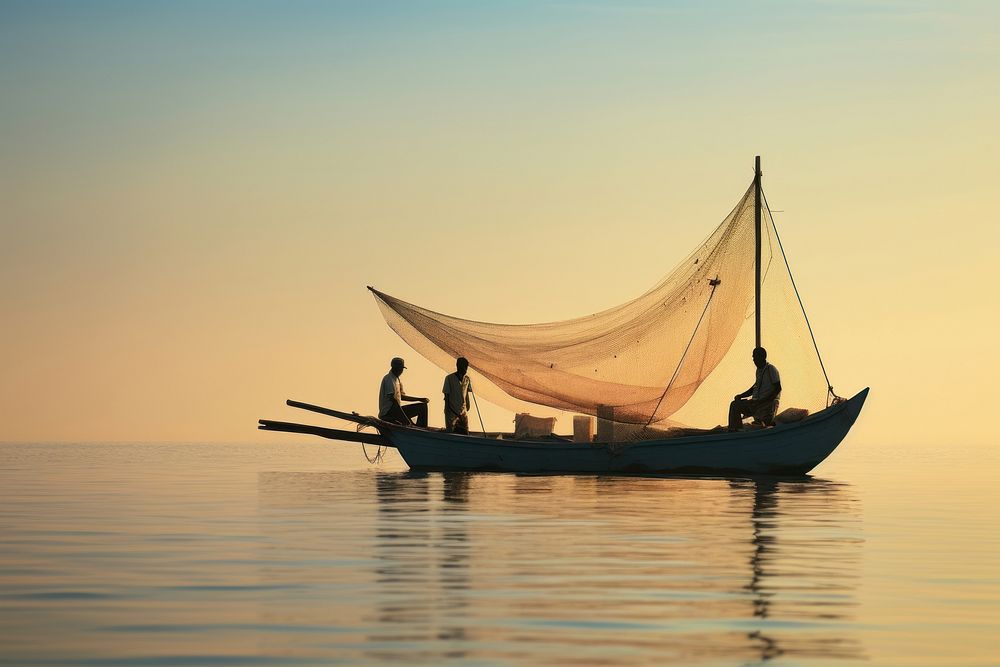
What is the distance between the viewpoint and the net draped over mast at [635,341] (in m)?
31.6

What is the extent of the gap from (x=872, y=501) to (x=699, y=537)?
34.6 ft

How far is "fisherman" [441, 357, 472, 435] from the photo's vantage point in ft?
104

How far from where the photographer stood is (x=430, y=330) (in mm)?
32344

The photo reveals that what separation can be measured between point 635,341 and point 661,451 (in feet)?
8.95

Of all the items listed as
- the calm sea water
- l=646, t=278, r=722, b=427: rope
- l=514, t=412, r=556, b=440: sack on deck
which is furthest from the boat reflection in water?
l=514, t=412, r=556, b=440: sack on deck

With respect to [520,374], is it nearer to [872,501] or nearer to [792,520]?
[872,501]

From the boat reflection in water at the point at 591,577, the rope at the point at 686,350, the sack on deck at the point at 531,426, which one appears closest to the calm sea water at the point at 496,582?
the boat reflection in water at the point at 591,577

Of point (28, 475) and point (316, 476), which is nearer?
point (316, 476)

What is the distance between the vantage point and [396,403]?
1280 inches

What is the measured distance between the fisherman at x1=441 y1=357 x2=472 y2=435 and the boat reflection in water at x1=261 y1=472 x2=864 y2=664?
773cm

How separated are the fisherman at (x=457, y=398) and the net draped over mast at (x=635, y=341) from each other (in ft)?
1.51

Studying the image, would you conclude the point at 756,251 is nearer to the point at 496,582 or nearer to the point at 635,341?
the point at 635,341

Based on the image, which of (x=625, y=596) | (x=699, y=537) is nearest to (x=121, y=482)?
(x=699, y=537)

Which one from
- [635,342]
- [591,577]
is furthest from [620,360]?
[591,577]
